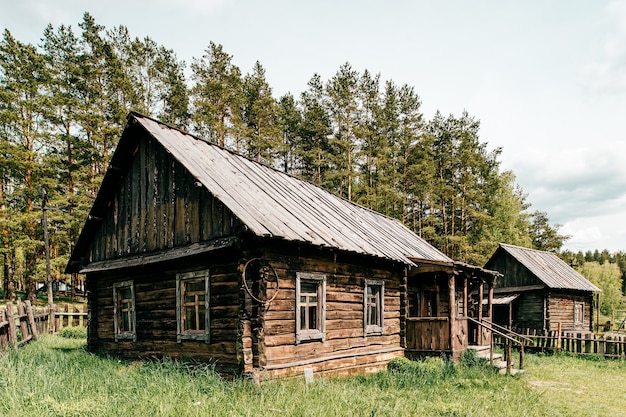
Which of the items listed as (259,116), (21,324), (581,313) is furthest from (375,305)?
(259,116)

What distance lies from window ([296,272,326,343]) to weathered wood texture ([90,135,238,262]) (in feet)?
8.02

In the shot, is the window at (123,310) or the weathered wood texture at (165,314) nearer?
the weathered wood texture at (165,314)

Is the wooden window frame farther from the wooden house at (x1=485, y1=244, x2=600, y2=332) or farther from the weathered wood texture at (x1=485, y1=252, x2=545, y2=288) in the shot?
the weathered wood texture at (x1=485, y1=252, x2=545, y2=288)

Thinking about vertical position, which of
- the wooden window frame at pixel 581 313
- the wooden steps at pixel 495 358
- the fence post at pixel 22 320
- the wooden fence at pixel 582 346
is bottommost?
the wooden window frame at pixel 581 313

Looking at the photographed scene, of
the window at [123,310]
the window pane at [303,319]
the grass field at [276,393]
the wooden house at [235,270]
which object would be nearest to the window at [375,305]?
the wooden house at [235,270]

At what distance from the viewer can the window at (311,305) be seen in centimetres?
1159

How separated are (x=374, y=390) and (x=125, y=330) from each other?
8.32 metres

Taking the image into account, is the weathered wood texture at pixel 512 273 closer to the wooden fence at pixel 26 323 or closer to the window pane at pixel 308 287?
the window pane at pixel 308 287

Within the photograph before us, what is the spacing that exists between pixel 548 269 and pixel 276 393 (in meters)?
25.4

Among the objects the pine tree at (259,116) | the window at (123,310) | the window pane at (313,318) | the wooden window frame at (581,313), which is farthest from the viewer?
the pine tree at (259,116)

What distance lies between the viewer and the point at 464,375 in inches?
494

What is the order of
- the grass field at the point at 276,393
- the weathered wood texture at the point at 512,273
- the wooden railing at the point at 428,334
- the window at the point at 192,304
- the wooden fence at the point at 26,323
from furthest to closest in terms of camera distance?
the weathered wood texture at the point at 512,273, the wooden railing at the point at 428,334, the wooden fence at the point at 26,323, the window at the point at 192,304, the grass field at the point at 276,393

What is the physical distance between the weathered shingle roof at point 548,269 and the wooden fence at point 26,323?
2378cm

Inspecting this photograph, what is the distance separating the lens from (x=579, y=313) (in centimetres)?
3044
